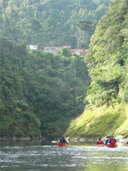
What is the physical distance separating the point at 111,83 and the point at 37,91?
Result: 125 ft

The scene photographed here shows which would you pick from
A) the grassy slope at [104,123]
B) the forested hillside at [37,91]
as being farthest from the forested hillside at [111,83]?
the forested hillside at [37,91]

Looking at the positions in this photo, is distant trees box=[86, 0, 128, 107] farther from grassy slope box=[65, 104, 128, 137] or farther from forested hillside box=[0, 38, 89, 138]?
forested hillside box=[0, 38, 89, 138]

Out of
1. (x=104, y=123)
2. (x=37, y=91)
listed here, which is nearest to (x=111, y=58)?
(x=104, y=123)

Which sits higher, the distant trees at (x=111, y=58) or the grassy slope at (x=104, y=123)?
the distant trees at (x=111, y=58)

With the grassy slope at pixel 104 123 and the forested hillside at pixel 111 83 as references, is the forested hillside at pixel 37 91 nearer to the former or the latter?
the forested hillside at pixel 111 83

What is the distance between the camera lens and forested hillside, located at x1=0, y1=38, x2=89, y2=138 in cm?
11644

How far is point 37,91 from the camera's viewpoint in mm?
134500

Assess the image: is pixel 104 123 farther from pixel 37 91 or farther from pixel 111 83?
pixel 37 91

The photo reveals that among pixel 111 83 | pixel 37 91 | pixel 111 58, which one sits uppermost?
pixel 111 58

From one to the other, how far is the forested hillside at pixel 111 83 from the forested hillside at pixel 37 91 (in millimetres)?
15246

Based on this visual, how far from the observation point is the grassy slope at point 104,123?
90938 millimetres

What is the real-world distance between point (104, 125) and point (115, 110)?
3.87 m

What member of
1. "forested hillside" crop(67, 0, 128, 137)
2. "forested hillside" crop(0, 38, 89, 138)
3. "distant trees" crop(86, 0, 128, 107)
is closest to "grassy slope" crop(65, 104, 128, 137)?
"forested hillside" crop(67, 0, 128, 137)

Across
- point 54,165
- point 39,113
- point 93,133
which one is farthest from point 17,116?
point 54,165
